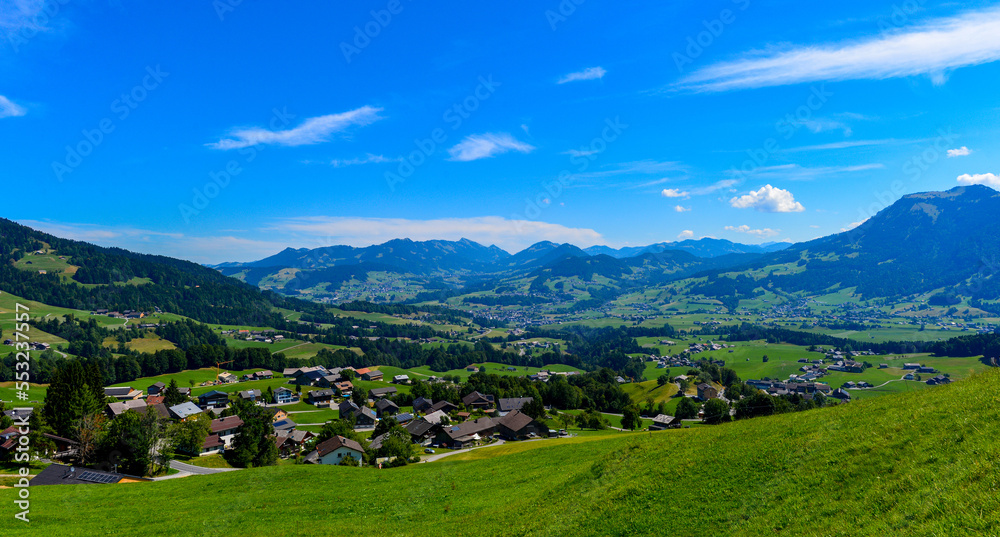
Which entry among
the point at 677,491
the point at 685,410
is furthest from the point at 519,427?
the point at 677,491

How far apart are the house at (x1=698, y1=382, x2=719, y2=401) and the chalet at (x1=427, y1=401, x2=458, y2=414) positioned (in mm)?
77738

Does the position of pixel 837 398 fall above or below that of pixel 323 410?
below

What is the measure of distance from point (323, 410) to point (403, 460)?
198 ft

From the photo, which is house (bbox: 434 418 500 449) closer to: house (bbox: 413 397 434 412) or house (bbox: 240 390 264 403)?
house (bbox: 413 397 434 412)

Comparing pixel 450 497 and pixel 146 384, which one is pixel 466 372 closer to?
pixel 146 384

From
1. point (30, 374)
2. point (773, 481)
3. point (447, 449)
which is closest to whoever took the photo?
point (773, 481)

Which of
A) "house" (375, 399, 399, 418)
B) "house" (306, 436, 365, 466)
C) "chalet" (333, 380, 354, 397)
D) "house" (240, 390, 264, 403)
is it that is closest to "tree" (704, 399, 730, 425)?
"house" (306, 436, 365, 466)

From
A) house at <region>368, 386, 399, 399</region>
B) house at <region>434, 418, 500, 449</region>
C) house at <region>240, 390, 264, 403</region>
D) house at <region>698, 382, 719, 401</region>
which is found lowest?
house at <region>698, 382, 719, 401</region>

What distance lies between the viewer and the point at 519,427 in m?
81.3

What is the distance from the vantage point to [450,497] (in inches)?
1177

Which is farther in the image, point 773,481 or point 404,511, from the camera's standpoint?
point 404,511

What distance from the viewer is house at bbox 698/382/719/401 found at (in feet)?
424

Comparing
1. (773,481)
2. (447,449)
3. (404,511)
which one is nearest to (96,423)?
(447,449)

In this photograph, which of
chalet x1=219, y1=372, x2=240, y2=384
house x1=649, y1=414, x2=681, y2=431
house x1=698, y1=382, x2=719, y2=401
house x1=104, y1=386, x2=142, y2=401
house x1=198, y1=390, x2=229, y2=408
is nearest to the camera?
house x1=649, y1=414, x2=681, y2=431
